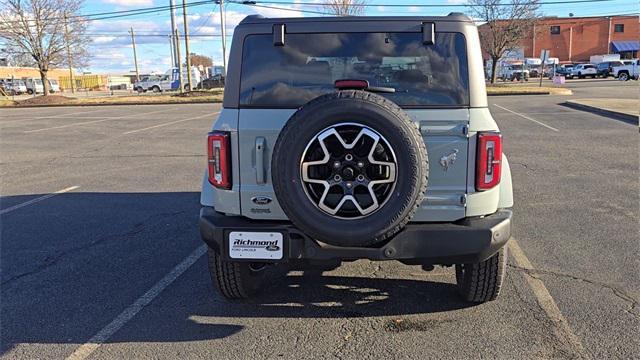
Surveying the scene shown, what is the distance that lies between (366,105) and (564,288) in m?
2.40

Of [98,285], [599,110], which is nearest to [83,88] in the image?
[599,110]

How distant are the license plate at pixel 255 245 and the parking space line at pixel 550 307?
1894 millimetres

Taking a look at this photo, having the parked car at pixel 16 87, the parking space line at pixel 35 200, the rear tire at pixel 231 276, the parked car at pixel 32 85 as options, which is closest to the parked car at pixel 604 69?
the parking space line at pixel 35 200

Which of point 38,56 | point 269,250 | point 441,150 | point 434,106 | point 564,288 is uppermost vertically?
point 38,56

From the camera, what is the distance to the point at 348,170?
2920 millimetres

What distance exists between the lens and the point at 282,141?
2959 mm

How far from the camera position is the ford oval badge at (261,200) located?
130 inches

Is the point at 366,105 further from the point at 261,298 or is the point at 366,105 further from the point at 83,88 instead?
the point at 83,88

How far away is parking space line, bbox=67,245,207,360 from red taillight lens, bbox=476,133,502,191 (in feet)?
8.48

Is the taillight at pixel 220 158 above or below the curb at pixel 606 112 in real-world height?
above

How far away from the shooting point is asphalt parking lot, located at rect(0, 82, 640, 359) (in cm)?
328

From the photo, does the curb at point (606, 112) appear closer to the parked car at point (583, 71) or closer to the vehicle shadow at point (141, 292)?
the vehicle shadow at point (141, 292)

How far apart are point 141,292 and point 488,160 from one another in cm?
284

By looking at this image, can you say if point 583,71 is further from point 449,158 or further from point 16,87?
point 16,87
